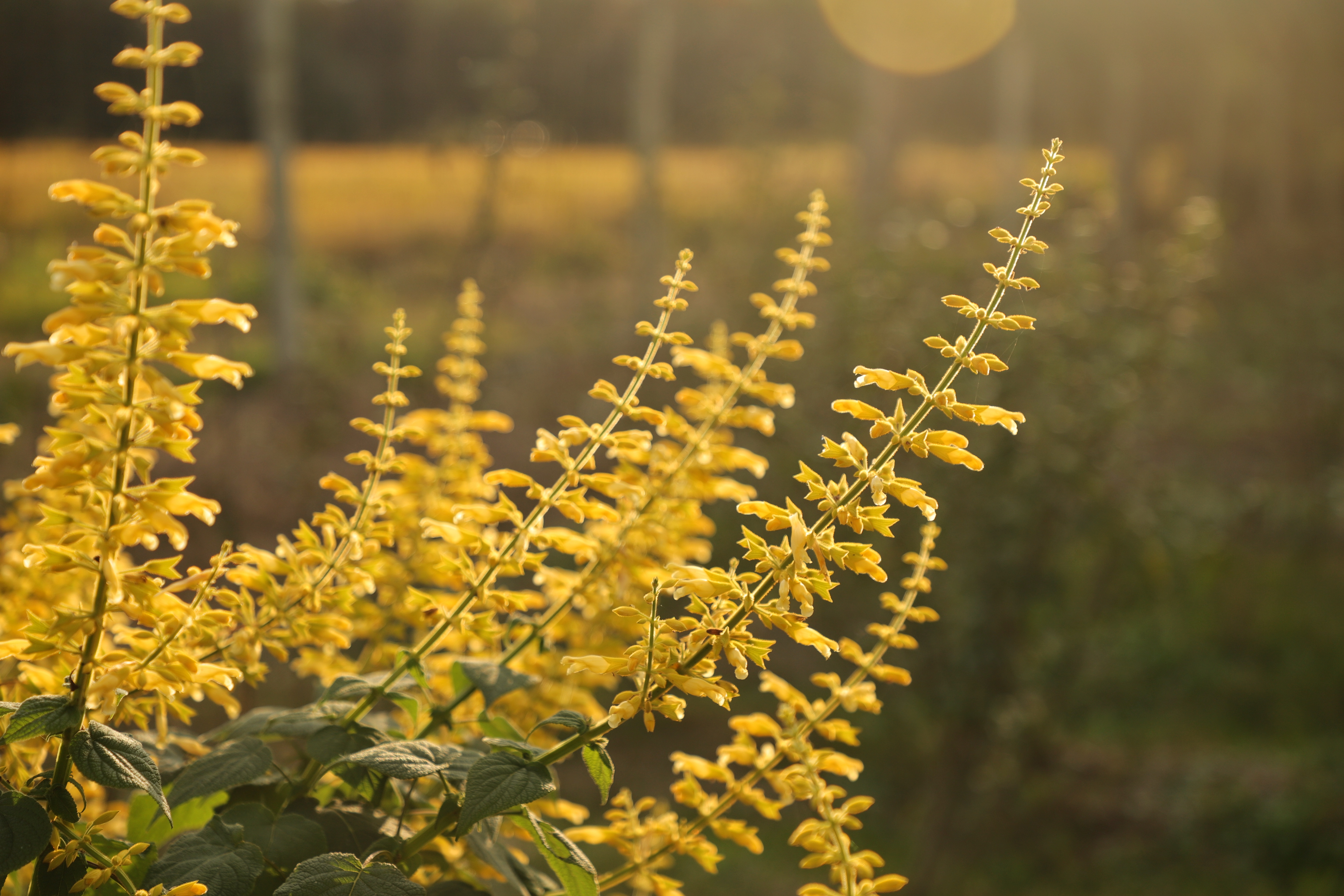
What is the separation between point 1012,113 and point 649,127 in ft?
22.4

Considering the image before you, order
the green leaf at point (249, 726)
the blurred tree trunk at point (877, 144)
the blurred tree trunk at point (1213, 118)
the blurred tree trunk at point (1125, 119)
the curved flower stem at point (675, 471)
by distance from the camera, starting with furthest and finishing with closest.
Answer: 1. the blurred tree trunk at point (1213, 118)
2. the blurred tree trunk at point (1125, 119)
3. the blurred tree trunk at point (877, 144)
4. the curved flower stem at point (675, 471)
5. the green leaf at point (249, 726)

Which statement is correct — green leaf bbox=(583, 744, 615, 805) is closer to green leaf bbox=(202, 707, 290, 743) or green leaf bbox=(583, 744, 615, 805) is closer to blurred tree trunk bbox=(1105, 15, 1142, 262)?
green leaf bbox=(202, 707, 290, 743)

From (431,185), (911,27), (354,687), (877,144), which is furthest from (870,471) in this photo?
(431,185)

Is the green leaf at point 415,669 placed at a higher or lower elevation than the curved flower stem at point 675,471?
lower

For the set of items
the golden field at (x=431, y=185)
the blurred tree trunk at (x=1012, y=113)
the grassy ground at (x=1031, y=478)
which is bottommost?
the grassy ground at (x=1031, y=478)

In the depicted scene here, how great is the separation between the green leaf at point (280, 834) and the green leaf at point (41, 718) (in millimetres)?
175

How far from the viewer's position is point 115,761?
793mm

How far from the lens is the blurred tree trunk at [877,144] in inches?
393

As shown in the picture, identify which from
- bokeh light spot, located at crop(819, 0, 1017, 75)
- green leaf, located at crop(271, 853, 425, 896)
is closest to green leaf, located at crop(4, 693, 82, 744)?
green leaf, located at crop(271, 853, 425, 896)

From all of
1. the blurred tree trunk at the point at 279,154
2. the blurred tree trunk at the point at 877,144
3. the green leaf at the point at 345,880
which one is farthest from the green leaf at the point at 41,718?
the blurred tree trunk at the point at 877,144

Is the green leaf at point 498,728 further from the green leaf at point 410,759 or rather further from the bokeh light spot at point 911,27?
the bokeh light spot at point 911,27

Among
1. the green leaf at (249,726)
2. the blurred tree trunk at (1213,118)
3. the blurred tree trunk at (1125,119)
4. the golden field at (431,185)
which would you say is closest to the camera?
the green leaf at (249,726)

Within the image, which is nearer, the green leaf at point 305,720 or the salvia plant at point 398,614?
the salvia plant at point 398,614

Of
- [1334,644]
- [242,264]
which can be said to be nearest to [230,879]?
[1334,644]
